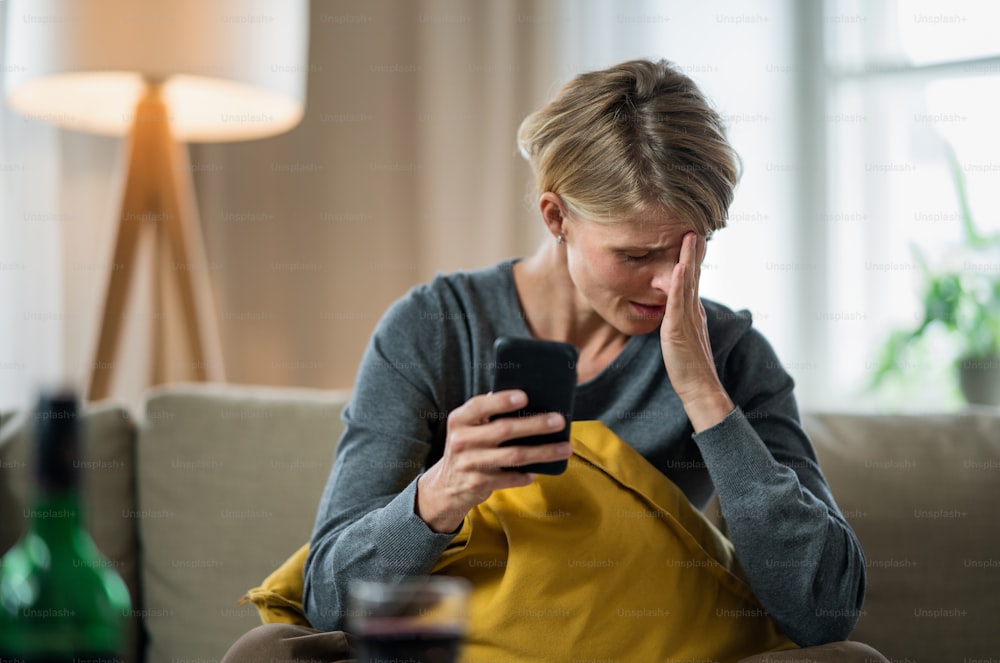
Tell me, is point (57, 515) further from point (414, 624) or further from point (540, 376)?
point (540, 376)

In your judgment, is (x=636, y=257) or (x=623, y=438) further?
(x=623, y=438)

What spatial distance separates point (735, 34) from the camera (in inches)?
108

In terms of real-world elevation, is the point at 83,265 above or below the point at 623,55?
below

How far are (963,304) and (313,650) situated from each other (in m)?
2.02

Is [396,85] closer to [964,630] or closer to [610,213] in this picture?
[610,213]

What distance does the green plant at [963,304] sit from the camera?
2430mm

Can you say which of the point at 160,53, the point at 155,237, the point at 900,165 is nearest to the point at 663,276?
the point at 160,53

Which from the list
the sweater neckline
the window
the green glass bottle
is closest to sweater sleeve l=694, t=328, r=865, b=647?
the sweater neckline

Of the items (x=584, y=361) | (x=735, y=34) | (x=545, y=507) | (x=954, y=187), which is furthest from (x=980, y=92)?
(x=545, y=507)

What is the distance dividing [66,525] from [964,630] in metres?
1.59

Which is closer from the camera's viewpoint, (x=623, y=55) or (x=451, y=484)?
(x=451, y=484)

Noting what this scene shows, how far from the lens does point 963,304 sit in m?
2.46

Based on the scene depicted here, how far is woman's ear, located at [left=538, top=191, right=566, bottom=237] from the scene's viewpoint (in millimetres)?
1358

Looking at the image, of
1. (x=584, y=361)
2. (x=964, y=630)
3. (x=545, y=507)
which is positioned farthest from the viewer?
(x=964, y=630)
